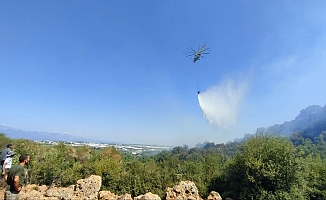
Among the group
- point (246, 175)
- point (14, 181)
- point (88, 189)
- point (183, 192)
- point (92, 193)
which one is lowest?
point (92, 193)

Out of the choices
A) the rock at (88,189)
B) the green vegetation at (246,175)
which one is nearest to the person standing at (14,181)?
the rock at (88,189)

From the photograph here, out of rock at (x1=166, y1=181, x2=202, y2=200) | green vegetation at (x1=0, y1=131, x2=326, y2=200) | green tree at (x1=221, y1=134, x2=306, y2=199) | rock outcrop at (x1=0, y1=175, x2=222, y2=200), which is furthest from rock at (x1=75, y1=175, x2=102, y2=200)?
green tree at (x1=221, y1=134, x2=306, y2=199)

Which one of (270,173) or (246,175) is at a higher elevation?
(270,173)

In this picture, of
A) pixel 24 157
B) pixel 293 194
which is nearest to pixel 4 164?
pixel 24 157

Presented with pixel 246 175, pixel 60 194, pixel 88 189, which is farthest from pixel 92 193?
pixel 246 175

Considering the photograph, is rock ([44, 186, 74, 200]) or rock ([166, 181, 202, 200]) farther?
rock ([166, 181, 202, 200])

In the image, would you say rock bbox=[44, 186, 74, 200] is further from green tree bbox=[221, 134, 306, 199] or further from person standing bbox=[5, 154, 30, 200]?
green tree bbox=[221, 134, 306, 199]

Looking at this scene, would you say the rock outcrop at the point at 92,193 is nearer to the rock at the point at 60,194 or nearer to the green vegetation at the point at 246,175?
the rock at the point at 60,194

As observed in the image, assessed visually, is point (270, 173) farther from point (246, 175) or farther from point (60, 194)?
point (60, 194)

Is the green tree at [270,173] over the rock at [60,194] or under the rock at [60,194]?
over
